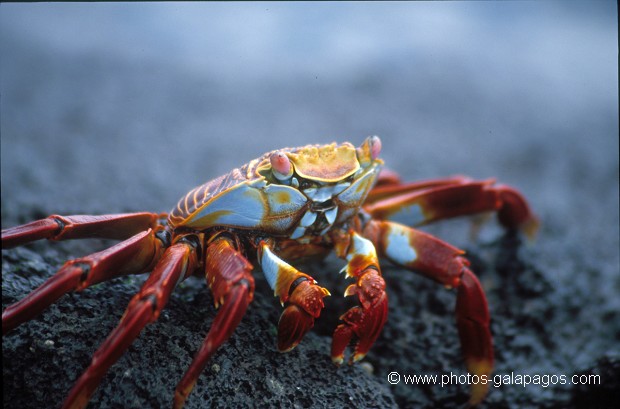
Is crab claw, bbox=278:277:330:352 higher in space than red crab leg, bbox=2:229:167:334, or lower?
higher

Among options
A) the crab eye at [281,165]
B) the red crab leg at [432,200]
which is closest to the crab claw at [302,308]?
the crab eye at [281,165]

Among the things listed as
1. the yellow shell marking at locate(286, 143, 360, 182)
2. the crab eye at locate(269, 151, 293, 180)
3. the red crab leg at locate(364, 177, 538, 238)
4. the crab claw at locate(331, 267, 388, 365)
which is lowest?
the crab claw at locate(331, 267, 388, 365)

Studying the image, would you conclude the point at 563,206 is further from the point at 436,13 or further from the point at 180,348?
the point at 180,348

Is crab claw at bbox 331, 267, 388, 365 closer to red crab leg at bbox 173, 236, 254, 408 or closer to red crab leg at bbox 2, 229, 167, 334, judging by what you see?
red crab leg at bbox 173, 236, 254, 408

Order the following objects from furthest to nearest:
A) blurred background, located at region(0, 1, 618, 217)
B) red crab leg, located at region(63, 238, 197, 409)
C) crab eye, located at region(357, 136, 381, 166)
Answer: blurred background, located at region(0, 1, 618, 217), crab eye, located at region(357, 136, 381, 166), red crab leg, located at region(63, 238, 197, 409)

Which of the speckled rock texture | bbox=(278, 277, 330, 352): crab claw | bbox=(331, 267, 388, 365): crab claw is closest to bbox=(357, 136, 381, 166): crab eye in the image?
bbox=(331, 267, 388, 365): crab claw

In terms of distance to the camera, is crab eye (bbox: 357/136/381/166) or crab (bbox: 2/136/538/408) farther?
crab eye (bbox: 357/136/381/166)

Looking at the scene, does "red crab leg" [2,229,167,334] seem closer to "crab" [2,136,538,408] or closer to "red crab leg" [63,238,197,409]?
"crab" [2,136,538,408]

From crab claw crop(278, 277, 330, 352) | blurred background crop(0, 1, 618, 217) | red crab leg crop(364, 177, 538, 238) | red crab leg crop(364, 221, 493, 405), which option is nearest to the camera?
crab claw crop(278, 277, 330, 352)
